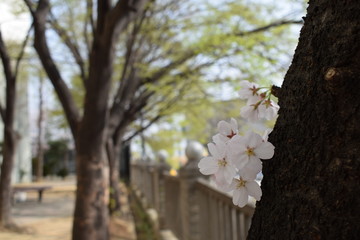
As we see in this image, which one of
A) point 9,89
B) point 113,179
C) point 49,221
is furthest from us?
point 113,179

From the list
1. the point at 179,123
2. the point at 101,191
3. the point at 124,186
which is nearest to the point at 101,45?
the point at 101,191

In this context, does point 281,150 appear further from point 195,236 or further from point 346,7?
point 195,236

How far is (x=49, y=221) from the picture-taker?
10.5 meters

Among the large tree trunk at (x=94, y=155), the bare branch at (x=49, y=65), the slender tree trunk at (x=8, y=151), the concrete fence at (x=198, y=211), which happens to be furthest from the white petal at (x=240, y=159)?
the slender tree trunk at (x=8, y=151)

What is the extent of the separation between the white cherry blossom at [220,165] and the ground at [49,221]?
7.37 meters

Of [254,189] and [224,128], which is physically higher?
[224,128]

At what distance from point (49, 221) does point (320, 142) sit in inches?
420

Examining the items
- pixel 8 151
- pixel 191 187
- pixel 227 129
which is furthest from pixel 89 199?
pixel 8 151

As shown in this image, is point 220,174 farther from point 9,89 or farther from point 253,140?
point 9,89

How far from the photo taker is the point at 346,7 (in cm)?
90

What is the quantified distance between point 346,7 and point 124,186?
22271 mm

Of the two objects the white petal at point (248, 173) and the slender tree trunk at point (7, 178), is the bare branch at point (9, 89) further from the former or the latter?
the white petal at point (248, 173)

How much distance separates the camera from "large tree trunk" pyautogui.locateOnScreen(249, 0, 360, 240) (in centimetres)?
83

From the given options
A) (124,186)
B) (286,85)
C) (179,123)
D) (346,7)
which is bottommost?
(124,186)
